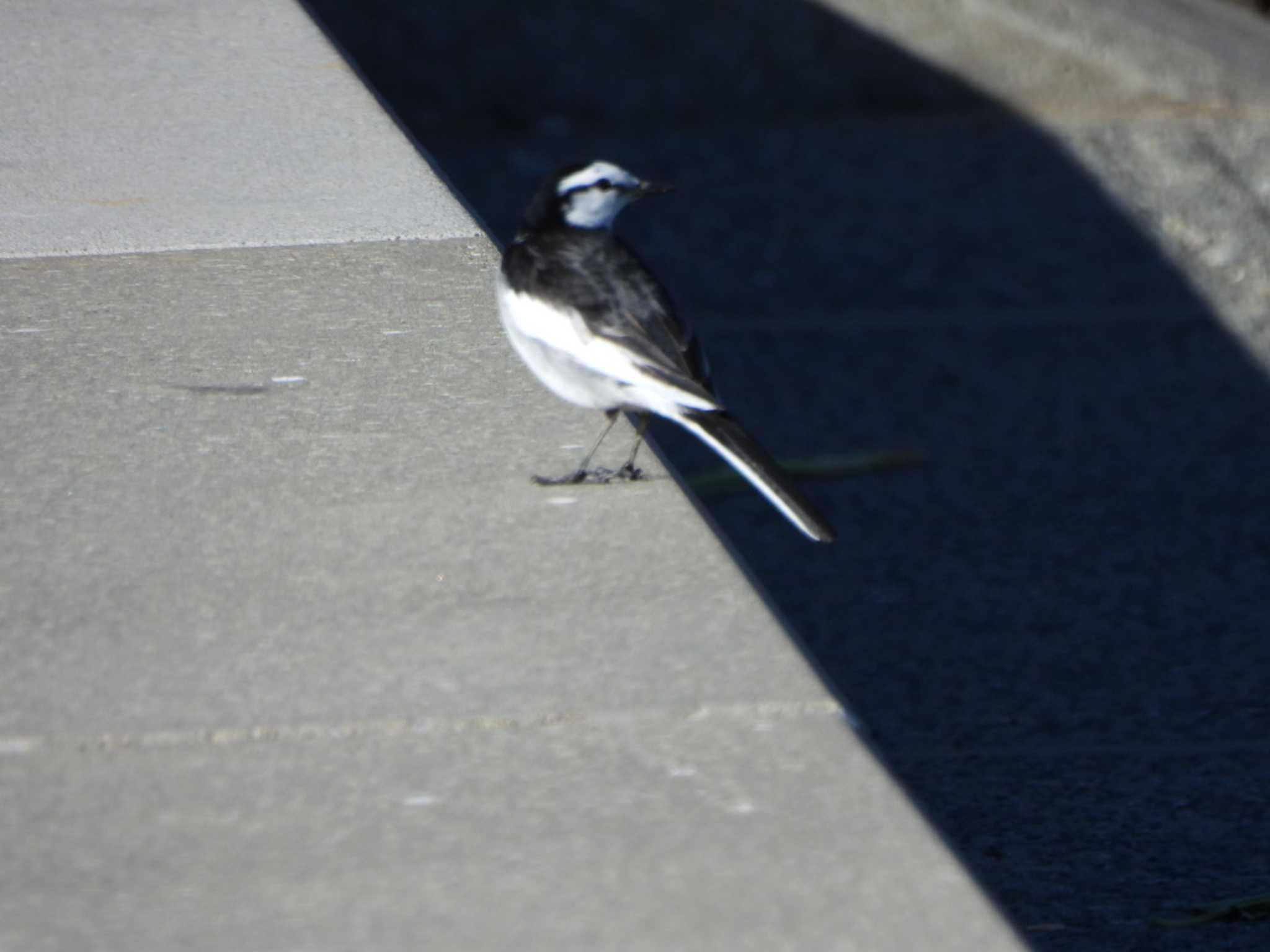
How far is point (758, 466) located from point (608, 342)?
43 cm

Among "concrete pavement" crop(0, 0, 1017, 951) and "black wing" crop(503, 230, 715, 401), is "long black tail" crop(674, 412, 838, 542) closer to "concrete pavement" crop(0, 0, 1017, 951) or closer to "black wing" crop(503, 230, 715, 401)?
"black wing" crop(503, 230, 715, 401)

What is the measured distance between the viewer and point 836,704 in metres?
2.75

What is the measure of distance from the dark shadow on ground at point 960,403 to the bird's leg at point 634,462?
1012 millimetres

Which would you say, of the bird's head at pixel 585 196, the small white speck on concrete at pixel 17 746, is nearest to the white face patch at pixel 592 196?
the bird's head at pixel 585 196

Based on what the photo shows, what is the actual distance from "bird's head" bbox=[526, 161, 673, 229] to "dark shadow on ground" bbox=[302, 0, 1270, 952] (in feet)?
4.11

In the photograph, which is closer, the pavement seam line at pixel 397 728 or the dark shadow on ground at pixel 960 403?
the pavement seam line at pixel 397 728

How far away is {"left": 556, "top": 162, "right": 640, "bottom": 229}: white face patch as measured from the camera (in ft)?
13.0

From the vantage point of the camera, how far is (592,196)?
3.95 m

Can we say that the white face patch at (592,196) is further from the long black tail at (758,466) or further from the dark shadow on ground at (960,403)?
the dark shadow on ground at (960,403)

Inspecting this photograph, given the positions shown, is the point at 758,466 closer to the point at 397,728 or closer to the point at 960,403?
the point at 397,728

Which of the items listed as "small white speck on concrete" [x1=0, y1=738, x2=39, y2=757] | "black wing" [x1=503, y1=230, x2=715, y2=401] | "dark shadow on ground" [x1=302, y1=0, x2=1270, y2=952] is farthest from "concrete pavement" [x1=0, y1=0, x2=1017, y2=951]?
"dark shadow on ground" [x1=302, y1=0, x2=1270, y2=952]

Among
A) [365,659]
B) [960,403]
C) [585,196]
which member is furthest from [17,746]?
[960,403]

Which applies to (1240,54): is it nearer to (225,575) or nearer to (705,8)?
(705,8)

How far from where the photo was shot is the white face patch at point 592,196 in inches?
155
